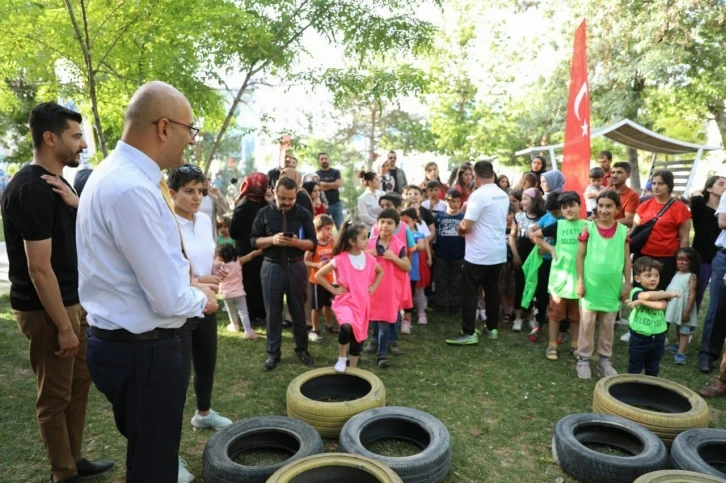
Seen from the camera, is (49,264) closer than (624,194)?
Yes

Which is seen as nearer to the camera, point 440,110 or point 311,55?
point 311,55

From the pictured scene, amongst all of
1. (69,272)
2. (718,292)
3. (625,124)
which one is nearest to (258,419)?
(69,272)

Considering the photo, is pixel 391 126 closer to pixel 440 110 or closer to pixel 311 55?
pixel 440 110

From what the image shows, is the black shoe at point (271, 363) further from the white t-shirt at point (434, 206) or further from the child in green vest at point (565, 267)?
the white t-shirt at point (434, 206)

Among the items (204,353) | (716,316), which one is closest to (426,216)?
(716,316)

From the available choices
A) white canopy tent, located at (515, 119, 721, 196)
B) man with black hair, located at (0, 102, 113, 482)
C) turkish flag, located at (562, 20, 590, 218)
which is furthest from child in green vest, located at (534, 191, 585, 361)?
white canopy tent, located at (515, 119, 721, 196)

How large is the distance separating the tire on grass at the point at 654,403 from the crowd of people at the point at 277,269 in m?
0.38

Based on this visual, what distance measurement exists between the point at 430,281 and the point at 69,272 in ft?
16.6

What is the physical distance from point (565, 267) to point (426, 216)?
2045 mm

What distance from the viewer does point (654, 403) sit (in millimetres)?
4156

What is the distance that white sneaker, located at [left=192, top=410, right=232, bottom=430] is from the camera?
12.4 feet

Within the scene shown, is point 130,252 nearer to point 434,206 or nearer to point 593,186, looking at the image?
point 434,206

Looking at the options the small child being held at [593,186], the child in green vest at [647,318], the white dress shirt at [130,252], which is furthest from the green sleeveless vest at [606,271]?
the white dress shirt at [130,252]

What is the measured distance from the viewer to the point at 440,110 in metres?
19.1
